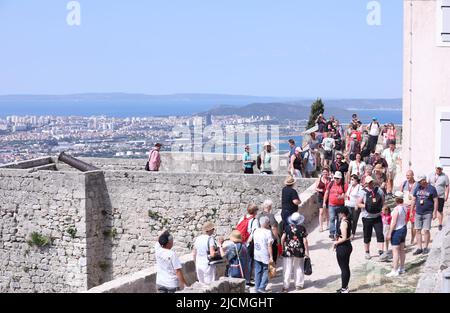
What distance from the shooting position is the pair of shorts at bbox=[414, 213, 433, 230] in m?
16.8

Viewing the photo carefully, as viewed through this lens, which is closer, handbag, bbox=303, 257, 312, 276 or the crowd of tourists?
the crowd of tourists

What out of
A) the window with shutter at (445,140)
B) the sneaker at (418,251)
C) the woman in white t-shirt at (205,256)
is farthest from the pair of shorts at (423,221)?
the window with shutter at (445,140)

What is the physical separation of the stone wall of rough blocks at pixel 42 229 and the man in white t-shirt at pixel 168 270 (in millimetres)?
9530

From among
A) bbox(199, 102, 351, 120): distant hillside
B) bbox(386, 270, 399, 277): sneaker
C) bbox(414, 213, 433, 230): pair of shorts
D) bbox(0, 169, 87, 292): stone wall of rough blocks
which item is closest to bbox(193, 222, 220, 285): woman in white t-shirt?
bbox(386, 270, 399, 277): sneaker

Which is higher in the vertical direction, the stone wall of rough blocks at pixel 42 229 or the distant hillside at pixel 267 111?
the distant hillside at pixel 267 111

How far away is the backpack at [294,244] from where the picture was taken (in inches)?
604

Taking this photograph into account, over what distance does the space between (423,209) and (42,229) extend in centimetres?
1047

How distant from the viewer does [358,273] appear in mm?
15914

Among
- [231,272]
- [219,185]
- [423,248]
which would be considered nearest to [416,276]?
[423,248]

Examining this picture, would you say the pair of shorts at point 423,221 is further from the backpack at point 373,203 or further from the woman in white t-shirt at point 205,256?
the woman in white t-shirt at point 205,256

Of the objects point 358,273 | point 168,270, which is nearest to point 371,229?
point 358,273

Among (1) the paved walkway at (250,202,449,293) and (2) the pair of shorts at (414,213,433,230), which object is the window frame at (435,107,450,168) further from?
(2) the pair of shorts at (414,213,433,230)
